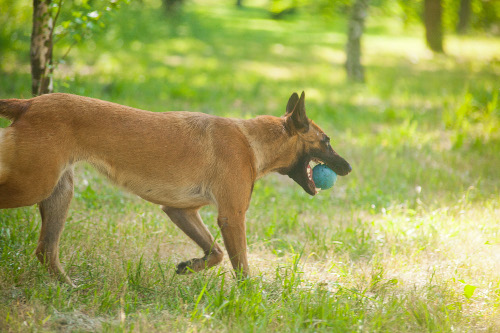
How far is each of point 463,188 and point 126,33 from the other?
14279 mm

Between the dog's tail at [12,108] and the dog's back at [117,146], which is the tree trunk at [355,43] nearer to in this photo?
the dog's back at [117,146]

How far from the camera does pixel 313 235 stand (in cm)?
502

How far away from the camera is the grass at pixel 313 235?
3.52 metres

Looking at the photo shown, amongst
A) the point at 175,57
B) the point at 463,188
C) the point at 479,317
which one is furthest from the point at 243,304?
the point at 175,57

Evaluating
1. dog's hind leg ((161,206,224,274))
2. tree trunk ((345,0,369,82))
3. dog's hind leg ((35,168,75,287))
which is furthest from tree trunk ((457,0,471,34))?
dog's hind leg ((35,168,75,287))

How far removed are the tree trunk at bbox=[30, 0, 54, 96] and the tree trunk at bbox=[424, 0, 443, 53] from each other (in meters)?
17.1

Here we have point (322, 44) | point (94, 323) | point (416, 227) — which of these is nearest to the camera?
point (94, 323)

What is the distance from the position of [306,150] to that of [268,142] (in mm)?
414

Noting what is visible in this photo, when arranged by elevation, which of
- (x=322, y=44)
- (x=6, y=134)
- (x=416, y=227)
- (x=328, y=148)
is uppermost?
(x=6, y=134)

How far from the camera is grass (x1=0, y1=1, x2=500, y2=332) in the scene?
139 inches

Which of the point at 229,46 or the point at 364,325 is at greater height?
the point at 364,325

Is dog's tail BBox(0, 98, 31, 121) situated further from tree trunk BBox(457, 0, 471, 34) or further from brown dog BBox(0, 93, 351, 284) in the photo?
tree trunk BBox(457, 0, 471, 34)

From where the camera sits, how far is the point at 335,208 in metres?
6.11

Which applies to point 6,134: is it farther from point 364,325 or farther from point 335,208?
point 335,208
